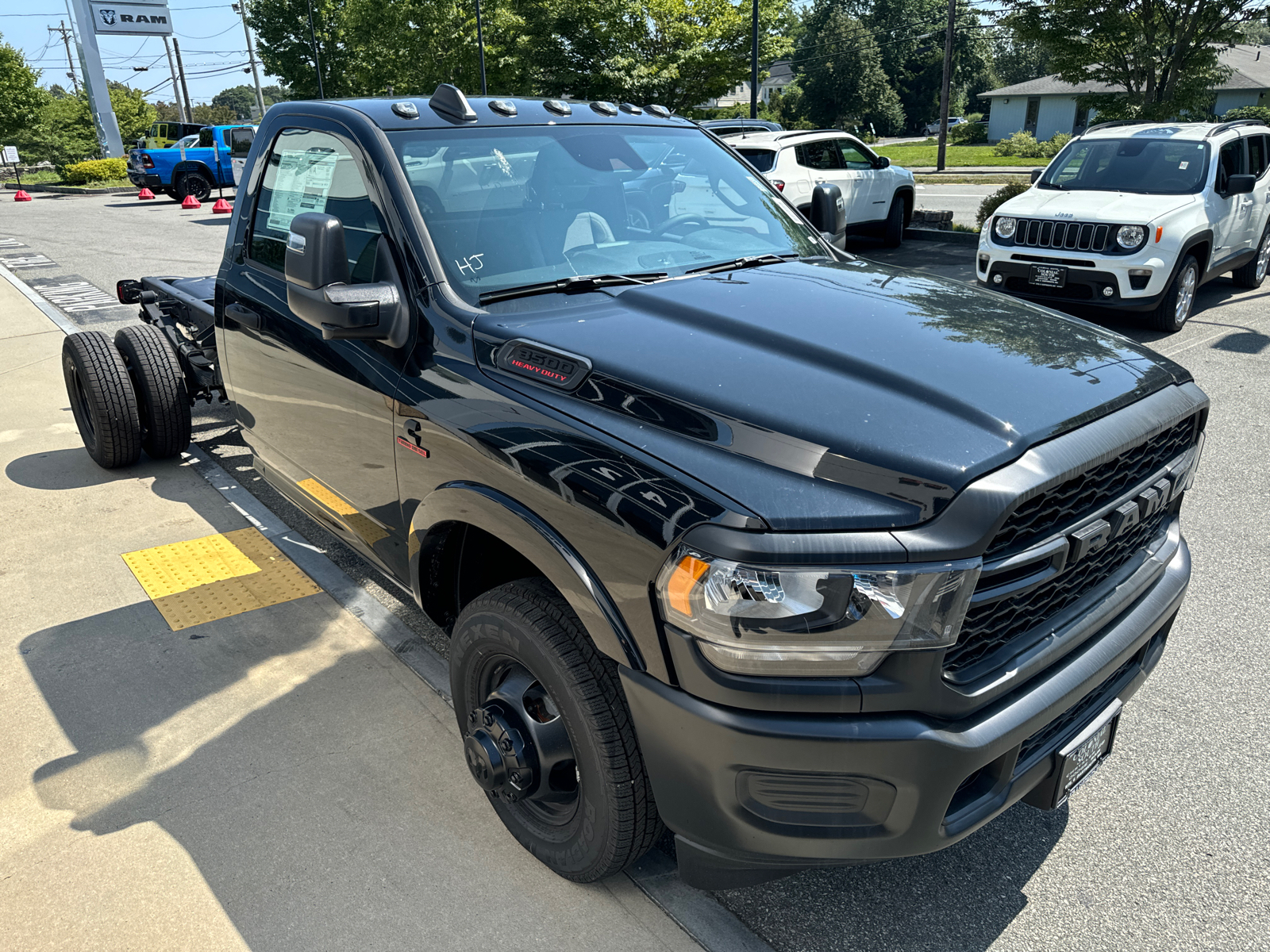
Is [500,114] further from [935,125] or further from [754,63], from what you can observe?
[935,125]

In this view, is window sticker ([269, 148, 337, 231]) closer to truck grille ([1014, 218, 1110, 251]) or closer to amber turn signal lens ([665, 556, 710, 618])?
amber turn signal lens ([665, 556, 710, 618])

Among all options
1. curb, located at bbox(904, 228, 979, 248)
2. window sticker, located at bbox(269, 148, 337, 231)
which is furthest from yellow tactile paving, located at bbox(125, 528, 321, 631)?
curb, located at bbox(904, 228, 979, 248)

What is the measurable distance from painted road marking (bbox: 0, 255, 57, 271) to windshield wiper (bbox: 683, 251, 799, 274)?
1429cm

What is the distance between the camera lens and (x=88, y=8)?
139ft

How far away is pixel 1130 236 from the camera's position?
307 inches

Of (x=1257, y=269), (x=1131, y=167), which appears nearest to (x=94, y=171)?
(x=1131, y=167)

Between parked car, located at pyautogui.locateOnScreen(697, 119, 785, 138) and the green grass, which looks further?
the green grass

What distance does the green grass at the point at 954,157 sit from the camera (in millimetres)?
39281

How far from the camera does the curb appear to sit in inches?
541

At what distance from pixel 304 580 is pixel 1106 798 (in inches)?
126

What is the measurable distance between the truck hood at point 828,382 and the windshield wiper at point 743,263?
12 centimetres

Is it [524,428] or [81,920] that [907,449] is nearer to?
[524,428]

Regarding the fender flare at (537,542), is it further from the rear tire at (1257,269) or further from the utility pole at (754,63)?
the utility pole at (754,63)

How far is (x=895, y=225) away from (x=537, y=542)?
1250 centimetres
